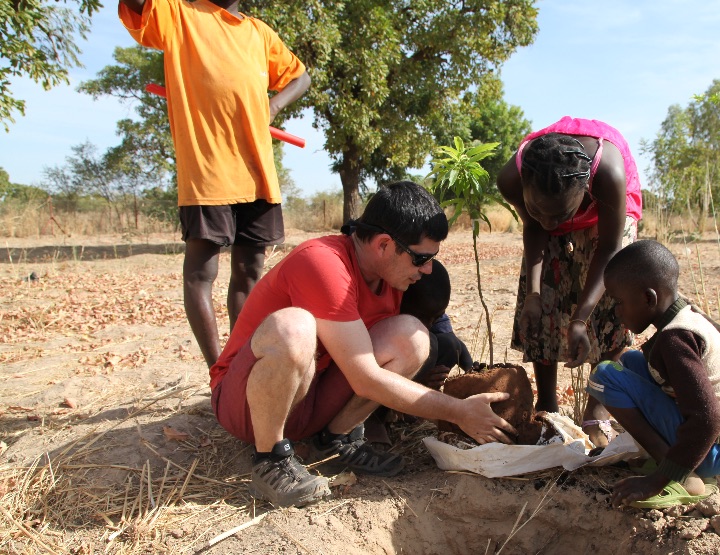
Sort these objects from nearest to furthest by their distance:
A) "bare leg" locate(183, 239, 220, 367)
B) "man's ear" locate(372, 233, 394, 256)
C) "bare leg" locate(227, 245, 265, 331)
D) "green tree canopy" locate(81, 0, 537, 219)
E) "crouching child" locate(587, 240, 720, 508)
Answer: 1. "crouching child" locate(587, 240, 720, 508)
2. "man's ear" locate(372, 233, 394, 256)
3. "bare leg" locate(183, 239, 220, 367)
4. "bare leg" locate(227, 245, 265, 331)
5. "green tree canopy" locate(81, 0, 537, 219)

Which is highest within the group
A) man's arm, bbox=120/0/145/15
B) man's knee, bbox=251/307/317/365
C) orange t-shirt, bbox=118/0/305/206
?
man's arm, bbox=120/0/145/15

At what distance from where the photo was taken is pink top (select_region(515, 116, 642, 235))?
2471 millimetres

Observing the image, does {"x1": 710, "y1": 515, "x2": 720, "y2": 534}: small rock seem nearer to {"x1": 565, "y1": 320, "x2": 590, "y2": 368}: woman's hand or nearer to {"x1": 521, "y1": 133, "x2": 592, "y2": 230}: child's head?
{"x1": 565, "y1": 320, "x2": 590, "y2": 368}: woman's hand

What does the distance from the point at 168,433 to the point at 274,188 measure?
123 centimetres

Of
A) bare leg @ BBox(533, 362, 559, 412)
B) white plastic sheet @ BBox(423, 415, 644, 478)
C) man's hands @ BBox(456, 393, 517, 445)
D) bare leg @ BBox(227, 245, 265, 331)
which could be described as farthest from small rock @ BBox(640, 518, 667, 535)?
bare leg @ BBox(227, 245, 265, 331)

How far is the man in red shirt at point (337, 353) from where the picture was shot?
207 cm

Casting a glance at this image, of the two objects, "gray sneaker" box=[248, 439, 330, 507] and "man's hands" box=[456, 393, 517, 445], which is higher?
"man's hands" box=[456, 393, 517, 445]

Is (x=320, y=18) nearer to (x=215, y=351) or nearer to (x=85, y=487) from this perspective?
(x=215, y=351)

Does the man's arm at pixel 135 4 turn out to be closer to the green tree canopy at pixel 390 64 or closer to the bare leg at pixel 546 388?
the bare leg at pixel 546 388

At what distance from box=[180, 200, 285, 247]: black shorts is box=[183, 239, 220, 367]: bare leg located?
0.24ft

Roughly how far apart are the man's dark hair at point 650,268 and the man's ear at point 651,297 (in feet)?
0.07

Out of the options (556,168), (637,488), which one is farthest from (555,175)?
(637,488)

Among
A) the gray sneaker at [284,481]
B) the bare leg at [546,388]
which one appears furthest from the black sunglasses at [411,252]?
the bare leg at [546,388]

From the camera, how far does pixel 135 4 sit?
2504 millimetres
